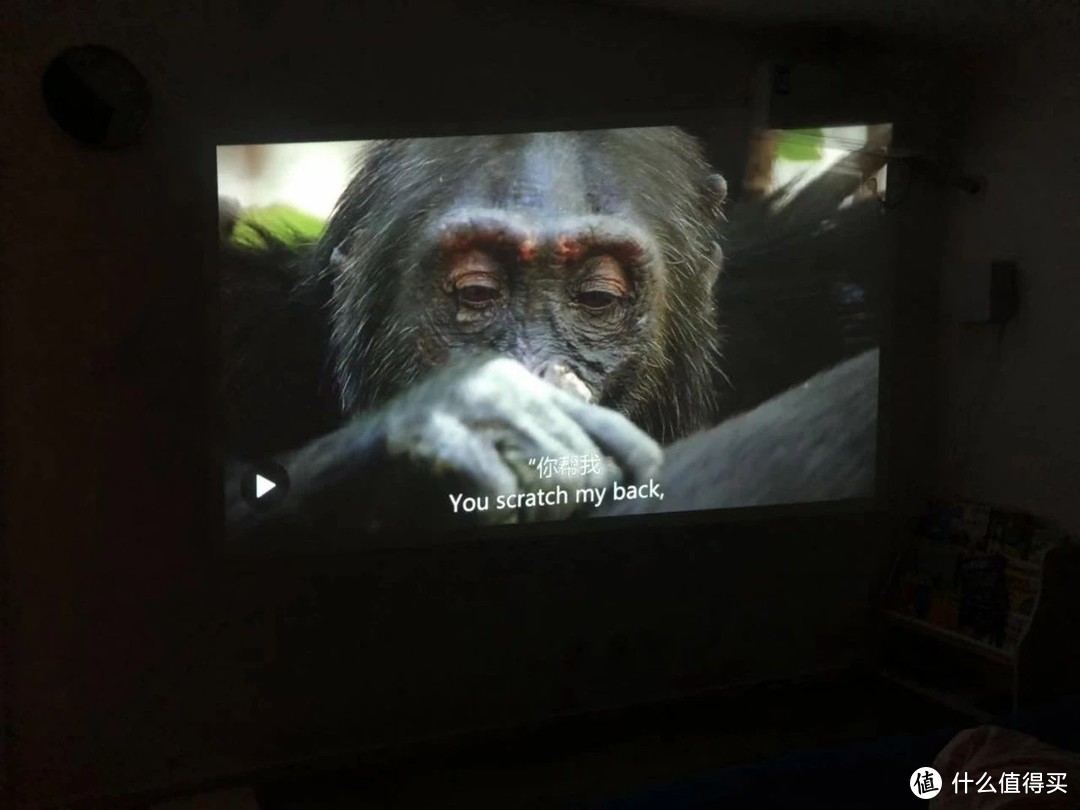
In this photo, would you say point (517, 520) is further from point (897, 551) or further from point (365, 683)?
point (897, 551)

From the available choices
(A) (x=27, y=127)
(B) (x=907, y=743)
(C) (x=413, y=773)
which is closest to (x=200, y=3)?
(A) (x=27, y=127)

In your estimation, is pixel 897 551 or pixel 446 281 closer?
pixel 446 281

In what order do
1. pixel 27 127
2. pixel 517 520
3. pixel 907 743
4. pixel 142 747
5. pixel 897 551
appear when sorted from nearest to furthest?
pixel 907 743
pixel 27 127
pixel 142 747
pixel 517 520
pixel 897 551

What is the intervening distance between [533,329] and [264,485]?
80 cm

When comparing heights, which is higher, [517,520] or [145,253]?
[145,253]

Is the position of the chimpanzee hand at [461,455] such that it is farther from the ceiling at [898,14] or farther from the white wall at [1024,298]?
the white wall at [1024,298]

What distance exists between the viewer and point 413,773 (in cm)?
266

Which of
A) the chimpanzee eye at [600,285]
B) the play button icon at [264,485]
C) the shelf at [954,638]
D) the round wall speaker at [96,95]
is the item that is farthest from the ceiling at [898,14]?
the shelf at [954,638]

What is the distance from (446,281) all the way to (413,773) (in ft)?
4.46

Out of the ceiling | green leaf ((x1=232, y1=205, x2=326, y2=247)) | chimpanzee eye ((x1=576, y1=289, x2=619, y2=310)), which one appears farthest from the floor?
the ceiling

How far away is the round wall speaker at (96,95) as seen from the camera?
2189 mm

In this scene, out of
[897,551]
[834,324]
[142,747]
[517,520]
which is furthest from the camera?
[897,551]

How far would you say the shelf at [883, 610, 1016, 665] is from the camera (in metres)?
2.84

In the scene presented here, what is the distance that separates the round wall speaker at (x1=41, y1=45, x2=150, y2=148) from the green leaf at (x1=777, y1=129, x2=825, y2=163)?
1751 millimetres
